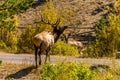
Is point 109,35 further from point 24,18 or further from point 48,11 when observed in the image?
point 24,18

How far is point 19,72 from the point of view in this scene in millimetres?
17594

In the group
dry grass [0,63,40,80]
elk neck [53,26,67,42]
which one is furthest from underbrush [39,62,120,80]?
elk neck [53,26,67,42]

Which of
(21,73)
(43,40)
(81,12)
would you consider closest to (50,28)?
(43,40)

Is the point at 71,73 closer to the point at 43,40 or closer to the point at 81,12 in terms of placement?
the point at 43,40

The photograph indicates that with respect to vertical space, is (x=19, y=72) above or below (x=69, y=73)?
below

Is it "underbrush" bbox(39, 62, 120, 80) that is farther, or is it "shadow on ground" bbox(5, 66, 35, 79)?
"shadow on ground" bbox(5, 66, 35, 79)

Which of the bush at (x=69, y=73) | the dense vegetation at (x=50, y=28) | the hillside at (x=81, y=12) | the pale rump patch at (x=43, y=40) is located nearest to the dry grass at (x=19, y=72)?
the pale rump patch at (x=43, y=40)

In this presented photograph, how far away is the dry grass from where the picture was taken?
17.0 m

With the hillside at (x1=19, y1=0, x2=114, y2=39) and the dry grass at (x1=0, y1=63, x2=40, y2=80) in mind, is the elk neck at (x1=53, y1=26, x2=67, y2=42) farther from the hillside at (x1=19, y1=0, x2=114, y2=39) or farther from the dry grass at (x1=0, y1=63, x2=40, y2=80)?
the hillside at (x1=19, y1=0, x2=114, y2=39)

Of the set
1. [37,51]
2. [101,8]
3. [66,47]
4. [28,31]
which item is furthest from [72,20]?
[37,51]

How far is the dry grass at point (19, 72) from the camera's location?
1700 centimetres

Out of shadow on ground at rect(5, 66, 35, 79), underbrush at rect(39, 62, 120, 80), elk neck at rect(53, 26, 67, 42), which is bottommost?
shadow on ground at rect(5, 66, 35, 79)

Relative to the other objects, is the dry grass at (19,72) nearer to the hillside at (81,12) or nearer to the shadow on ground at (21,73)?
the shadow on ground at (21,73)

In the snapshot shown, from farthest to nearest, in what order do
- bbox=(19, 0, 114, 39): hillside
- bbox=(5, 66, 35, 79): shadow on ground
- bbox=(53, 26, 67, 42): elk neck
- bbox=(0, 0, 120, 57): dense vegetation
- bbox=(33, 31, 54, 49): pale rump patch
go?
bbox=(19, 0, 114, 39): hillside < bbox=(0, 0, 120, 57): dense vegetation < bbox=(53, 26, 67, 42): elk neck < bbox=(33, 31, 54, 49): pale rump patch < bbox=(5, 66, 35, 79): shadow on ground
